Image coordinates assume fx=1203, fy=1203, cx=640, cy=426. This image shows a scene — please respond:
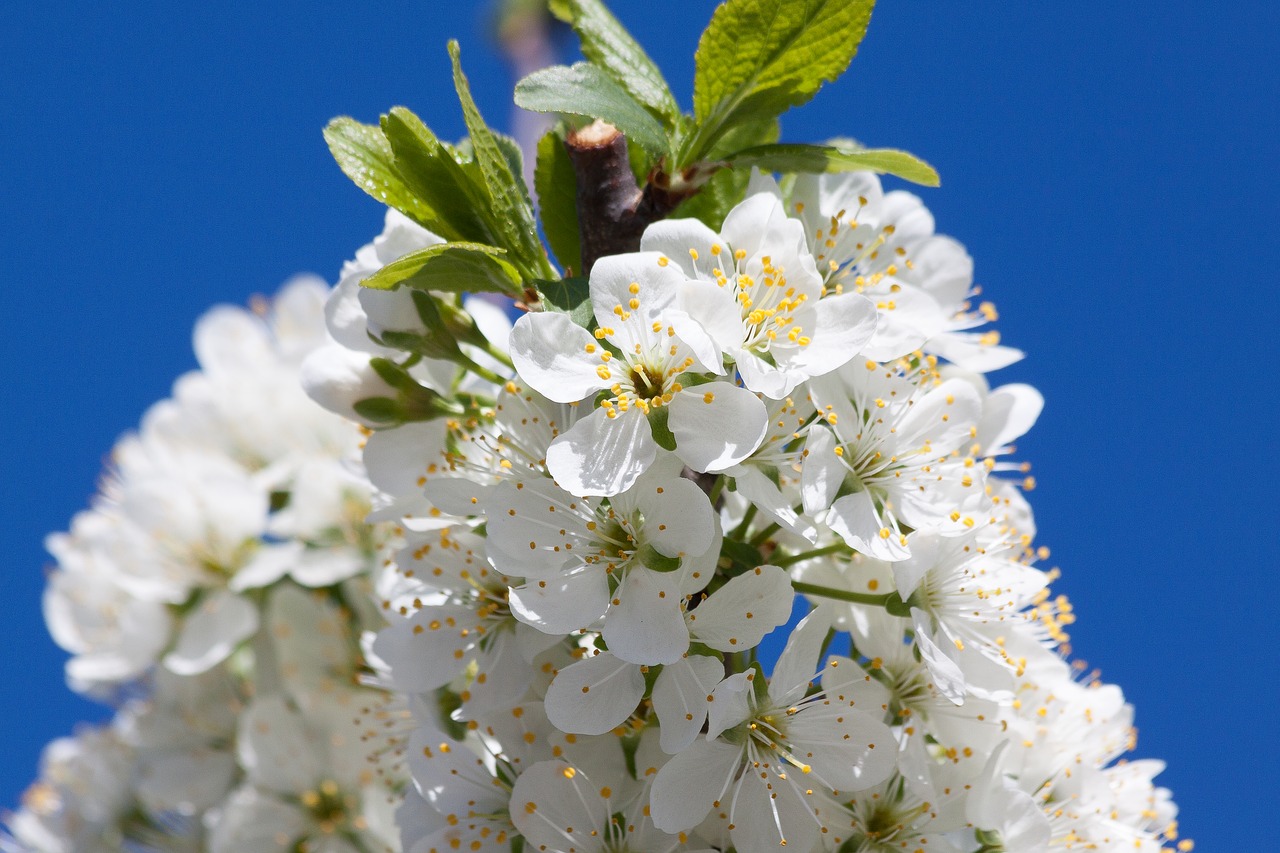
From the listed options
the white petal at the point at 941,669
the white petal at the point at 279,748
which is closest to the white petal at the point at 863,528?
the white petal at the point at 941,669

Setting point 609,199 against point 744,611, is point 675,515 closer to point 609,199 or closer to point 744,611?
point 744,611

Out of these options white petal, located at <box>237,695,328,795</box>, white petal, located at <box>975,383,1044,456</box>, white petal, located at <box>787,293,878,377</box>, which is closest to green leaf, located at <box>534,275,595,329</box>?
white petal, located at <box>787,293,878,377</box>

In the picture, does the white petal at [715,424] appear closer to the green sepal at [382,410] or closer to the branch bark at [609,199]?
the branch bark at [609,199]

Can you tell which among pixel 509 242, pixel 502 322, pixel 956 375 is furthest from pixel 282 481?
pixel 956 375

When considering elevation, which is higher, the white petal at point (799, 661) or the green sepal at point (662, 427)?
the green sepal at point (662, 427)

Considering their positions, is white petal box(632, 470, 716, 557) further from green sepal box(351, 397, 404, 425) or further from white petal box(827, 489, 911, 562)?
green sepal box(351, 397, 404, 425)

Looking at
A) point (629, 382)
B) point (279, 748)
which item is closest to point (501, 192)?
point (629, 382)
